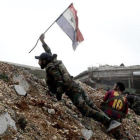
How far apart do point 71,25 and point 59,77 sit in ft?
8.17

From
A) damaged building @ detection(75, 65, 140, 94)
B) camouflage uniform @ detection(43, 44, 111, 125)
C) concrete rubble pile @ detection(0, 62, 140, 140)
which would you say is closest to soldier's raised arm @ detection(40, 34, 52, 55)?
camouflage uniform @ detection(43, 44, 111, 125)

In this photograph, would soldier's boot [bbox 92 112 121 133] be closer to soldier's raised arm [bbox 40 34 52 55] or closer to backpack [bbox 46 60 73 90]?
backpack [bbox 46 60 73 90]

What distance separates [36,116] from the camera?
18.4 feet

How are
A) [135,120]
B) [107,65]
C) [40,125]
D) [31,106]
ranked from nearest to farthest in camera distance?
[40,125]
[31,106]
[135,120]
[107,65]

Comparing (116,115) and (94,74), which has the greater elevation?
(116,115)

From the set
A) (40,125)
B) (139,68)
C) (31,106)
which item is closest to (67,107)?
(31,106)

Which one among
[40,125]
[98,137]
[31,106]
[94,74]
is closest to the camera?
[40,125]

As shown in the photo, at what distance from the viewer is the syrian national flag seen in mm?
8530

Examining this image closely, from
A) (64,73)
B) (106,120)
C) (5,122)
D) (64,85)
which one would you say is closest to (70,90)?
(64,85)

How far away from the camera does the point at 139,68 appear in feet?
52.3

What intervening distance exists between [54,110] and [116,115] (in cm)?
182

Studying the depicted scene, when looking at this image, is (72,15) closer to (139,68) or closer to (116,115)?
(116,115)

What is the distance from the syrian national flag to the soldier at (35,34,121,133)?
1.71 meters

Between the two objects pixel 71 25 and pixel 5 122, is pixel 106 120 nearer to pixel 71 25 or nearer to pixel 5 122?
pixel 5 122
